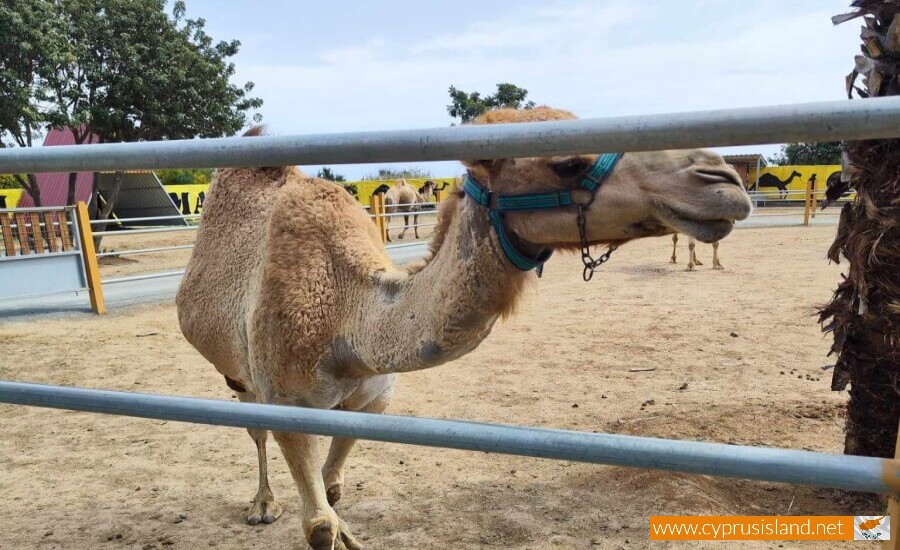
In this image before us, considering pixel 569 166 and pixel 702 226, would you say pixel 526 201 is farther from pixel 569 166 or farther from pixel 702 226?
pixel 702 226

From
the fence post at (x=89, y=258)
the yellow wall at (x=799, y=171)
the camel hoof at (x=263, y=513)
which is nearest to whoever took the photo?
the camel hoof at (x=263, y=513)

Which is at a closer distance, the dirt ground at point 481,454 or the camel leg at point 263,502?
the dirt ground at point 481,454

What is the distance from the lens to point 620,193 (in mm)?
1776

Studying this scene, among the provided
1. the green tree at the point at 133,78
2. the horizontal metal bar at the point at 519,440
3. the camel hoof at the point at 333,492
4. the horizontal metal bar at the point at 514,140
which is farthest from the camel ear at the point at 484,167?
the green tree at the point at 133,78

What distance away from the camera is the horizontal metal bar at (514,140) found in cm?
93

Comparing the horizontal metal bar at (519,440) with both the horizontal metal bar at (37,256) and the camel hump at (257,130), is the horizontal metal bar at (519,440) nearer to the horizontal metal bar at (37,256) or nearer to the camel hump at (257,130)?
the camel hump at (257,130)

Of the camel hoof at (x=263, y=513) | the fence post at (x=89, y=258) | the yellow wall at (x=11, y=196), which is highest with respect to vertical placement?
the yellow wall at (x=11, y=196)

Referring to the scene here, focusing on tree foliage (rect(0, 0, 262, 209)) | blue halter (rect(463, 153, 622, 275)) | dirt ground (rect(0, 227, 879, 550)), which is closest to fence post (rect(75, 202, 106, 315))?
dirt ground (rect(0, 227, 879, 550))

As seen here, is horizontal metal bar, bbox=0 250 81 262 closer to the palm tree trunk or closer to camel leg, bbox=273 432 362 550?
camel leg, bbox=273 432 362 550

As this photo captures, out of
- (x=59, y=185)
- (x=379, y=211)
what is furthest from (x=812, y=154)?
(x=59, y=185)

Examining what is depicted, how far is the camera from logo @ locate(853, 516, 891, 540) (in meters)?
2.92

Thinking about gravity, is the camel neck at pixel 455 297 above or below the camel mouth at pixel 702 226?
below

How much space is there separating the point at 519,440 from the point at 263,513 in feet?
10.6

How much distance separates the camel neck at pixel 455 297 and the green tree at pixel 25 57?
1480cm
